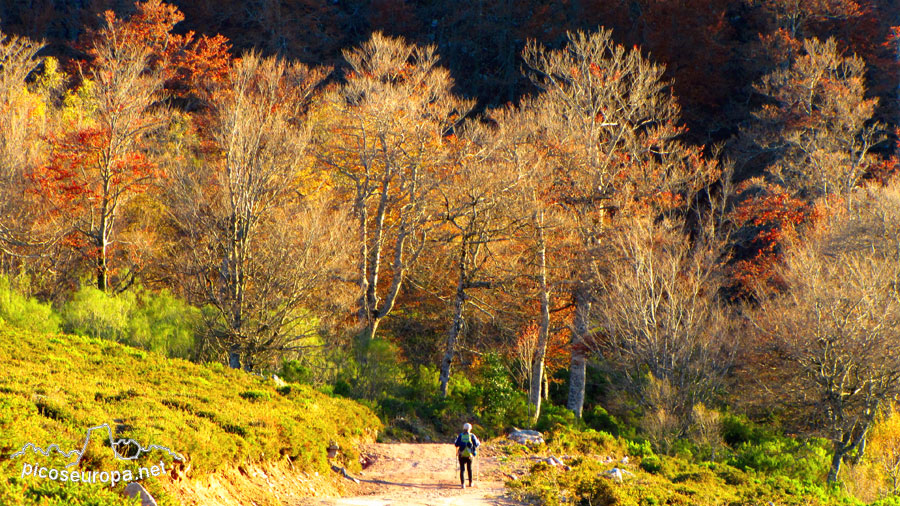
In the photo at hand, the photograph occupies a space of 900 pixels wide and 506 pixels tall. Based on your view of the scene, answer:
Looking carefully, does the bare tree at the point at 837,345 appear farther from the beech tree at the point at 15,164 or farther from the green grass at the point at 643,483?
the beech tree at the point at 15,164

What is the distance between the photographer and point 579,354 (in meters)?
26.9

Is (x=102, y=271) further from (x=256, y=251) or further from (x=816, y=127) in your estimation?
(x=816, y=127)

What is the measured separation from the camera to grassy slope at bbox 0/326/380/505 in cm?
973

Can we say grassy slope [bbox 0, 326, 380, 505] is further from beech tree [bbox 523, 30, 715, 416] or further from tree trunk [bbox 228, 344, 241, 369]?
beech tree [bbox 523, 30, 715, 416]

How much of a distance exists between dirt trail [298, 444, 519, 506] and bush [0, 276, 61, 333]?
1060cm

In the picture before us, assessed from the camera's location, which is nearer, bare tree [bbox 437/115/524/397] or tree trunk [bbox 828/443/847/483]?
tree trunk [bbox 828/443/847/483]

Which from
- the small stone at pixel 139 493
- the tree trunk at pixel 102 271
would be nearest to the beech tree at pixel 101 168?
the tree trunk at pixel 102 271

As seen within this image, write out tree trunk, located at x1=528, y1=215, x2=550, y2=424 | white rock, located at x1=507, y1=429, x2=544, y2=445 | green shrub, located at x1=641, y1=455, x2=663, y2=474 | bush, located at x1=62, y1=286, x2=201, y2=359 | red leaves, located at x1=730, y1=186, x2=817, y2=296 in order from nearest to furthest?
green shrub, located at x1=641, y1=455, x2=663, y2=474 → white rock, located at x1=507, y1=429, x2=544, y2=445 → bush, located at x1=62, y1=286, x2=201, y2=359 → tree trunk, located at x1=528, y1=215, x2=550, y2=424 → red leaves, located at x1=730, y1=186, x2=817, y2=296

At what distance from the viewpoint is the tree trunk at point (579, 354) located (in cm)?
2659

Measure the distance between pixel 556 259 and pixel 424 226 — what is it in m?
5.24

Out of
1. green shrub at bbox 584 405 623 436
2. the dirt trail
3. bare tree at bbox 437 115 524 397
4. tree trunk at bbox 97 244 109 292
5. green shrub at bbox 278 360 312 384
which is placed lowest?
the dirt trail

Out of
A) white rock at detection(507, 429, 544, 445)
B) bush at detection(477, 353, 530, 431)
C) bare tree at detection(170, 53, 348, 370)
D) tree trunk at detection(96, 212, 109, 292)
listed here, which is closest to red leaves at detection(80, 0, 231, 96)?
tree trunk at detection(96, 212, 109, 292)

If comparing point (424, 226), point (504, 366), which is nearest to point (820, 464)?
point (504, 366)

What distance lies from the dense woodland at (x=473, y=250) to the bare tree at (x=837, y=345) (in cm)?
10
